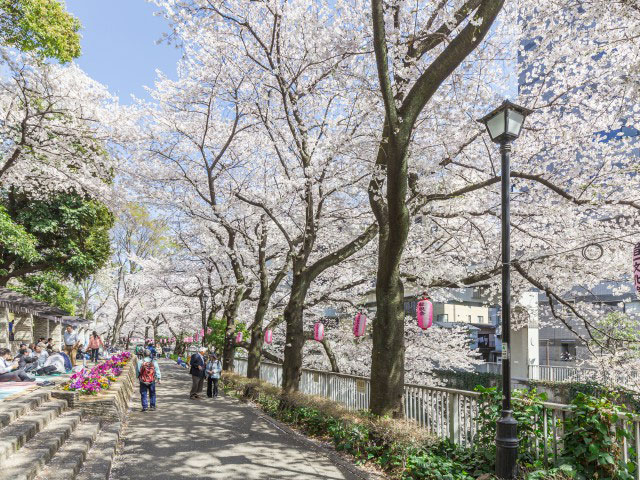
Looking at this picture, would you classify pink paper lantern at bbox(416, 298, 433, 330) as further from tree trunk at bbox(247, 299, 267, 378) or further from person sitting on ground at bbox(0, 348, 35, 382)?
person sitting on ground at bbox(0, 348, 35, 382)

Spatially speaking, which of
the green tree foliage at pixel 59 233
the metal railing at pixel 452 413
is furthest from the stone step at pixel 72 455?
the green tree foliage at pixel 59 233

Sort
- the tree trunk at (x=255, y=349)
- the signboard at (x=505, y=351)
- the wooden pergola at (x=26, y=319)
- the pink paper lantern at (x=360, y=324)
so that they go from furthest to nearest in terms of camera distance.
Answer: the wooden pergola at (x=26, y=319) → the tree trunk at (x=255, y=349) → the pink paper lantern at (x=360, y=324) → the signboard at (x=505, y=351)

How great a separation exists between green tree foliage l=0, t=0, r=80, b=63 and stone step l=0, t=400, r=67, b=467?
7.80 meters

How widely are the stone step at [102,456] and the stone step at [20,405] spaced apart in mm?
1229

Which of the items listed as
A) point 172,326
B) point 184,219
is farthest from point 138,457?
point 172,326

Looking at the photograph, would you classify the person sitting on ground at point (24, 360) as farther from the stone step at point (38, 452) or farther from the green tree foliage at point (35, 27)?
the green tree foliage at point (35, 27)

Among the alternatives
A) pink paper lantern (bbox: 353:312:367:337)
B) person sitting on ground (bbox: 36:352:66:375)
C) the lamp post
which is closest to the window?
pink paper lantern (bbox: 353:312:367:337)

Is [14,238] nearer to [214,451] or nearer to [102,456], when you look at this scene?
[102,456]

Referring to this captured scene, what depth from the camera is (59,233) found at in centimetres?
2238

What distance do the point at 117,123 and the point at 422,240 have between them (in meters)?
11.2

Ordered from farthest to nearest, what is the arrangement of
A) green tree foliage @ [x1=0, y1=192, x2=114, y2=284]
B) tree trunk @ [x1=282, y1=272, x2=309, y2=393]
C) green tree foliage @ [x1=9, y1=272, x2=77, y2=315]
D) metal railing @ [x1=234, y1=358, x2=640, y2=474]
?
green tree foliage @ [x1=9, y1=272, x2=77, y2=315], green tree foliage @ [x1=0, y1=192, x2=114, y2=284], tree trunk @ [x1=282, y1=272, x2=309, y2=393], metal railing @ [x1=234, y1=358, x2=640, y2=474]

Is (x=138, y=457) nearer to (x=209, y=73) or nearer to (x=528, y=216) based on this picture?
(x=528, y=216)

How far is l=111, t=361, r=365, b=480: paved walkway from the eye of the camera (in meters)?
7.26

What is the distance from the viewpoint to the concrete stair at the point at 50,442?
580 cm
